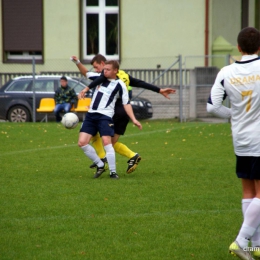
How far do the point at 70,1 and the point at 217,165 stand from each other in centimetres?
1762

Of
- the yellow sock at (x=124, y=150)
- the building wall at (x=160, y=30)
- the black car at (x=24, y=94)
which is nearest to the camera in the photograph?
the yellow sock at (x=124, y=150)

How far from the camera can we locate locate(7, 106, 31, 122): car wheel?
23.4m

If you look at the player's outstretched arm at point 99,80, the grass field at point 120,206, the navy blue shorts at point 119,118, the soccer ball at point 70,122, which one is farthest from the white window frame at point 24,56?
the player's outstretched arm at point 99,80

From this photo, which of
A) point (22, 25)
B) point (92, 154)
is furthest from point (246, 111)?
point (22, 25)

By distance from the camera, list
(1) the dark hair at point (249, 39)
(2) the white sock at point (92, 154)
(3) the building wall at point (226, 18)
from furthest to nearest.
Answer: (3) the building wall at point (226, 18) < (2) the white sock at point (92, 154) < (1) the dark hair at point (249, 39)

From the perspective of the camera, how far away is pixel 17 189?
948cm

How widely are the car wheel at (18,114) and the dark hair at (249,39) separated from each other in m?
18.1

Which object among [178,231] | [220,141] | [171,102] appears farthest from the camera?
[171,102]

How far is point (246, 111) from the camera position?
5859mm

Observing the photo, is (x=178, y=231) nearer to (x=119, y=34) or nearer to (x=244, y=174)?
(x=244, y=174)

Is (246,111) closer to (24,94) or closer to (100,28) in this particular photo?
(24,94)

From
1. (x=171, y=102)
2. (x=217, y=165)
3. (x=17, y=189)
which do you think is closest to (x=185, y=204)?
(x=17, y=189)

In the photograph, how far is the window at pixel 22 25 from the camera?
28234 millimetres

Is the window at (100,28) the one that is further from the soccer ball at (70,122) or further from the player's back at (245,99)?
the player's back at (245,99)
